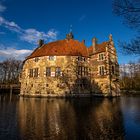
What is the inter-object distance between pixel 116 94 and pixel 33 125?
91.8 ft

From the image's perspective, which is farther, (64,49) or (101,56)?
(64,49)

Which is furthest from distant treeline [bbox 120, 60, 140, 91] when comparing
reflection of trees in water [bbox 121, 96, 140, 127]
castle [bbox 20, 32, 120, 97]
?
reflection of trees in water [bbox 121, 96, 140, 127]

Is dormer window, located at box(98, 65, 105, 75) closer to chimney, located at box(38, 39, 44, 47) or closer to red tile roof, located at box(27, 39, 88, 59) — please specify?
red tile roof, located at box(27, 39, 88, 59)

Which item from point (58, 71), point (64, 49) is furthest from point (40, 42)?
point (58, 71)

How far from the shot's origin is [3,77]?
70.9 meters

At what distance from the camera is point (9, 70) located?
69812 millimetres

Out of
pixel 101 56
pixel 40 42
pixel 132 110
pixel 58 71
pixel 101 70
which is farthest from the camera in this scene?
pixel 40 42

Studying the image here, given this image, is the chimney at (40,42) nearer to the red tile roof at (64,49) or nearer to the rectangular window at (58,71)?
the red tile roof at (64,49)

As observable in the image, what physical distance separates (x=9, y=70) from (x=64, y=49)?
3979cm

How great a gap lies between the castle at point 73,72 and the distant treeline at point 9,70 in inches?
1330

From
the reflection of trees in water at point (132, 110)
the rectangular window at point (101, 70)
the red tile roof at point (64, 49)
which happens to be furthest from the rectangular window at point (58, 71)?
the reflection of trees in water at point (132, 110)

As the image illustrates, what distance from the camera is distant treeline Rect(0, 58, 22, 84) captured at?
2729 inches

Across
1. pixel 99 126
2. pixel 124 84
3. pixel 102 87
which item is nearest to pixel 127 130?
pixel 99 126

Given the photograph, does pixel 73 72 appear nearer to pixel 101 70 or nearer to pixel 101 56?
pixel 101 70
